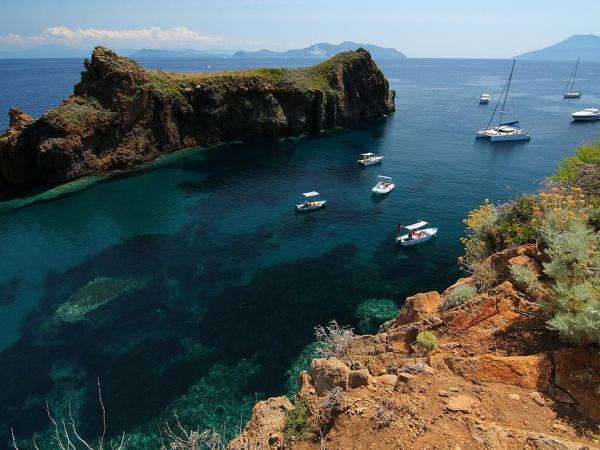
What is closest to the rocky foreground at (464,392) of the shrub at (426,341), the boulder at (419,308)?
the shrub at (426,341)

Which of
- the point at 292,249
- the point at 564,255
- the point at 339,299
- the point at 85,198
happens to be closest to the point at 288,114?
the point at 85,198

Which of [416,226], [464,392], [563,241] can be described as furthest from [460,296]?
[416,226]

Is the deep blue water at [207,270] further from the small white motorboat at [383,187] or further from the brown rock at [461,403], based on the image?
the brown rock at [461,403]

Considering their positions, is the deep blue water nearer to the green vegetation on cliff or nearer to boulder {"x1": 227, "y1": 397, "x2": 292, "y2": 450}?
boulder {"x1": 227, "y1": 397, "x2": 292, "y2": 450}

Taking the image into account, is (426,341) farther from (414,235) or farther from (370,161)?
(370,161)

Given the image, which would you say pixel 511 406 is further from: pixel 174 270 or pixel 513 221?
pixel 174 270

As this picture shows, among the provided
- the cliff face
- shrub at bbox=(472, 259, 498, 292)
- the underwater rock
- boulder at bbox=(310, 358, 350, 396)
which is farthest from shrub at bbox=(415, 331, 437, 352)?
the cliff face
